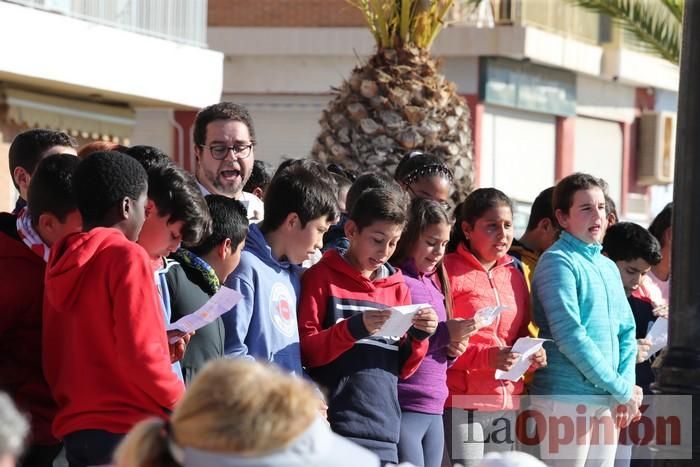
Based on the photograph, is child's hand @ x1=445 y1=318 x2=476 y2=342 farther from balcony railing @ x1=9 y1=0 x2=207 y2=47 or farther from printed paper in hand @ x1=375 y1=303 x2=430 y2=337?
balcony railing @ x1=9 y1=0 x2=207 y2=47

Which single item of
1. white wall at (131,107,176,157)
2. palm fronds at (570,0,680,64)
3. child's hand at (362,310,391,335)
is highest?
palm fronds at (570,0,680,64)

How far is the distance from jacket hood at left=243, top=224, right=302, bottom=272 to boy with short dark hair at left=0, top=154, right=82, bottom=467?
1135 millimetres

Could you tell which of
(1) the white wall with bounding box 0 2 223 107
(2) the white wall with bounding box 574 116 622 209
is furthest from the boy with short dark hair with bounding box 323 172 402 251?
(2) the white wall with bounding box 574 116 622 209

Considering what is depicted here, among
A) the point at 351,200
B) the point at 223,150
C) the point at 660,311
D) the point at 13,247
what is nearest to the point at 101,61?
the point at 660,311

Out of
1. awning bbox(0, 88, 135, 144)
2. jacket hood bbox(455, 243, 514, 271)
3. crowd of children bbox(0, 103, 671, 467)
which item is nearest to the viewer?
crowd of children bbox(0, 103, 671, 467)

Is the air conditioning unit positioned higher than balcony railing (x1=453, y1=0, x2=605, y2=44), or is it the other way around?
balcony railing (x1=453, y1=0, x2=605, y2=44)

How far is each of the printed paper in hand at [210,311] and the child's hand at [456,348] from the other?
1.89 metres

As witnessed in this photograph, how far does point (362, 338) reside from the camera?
6074 mm

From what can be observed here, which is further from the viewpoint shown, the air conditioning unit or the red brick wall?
the air conditioning unit

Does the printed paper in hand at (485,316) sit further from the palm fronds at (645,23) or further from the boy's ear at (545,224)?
the palm fronds at (645,23)

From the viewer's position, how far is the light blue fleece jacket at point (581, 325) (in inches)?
295

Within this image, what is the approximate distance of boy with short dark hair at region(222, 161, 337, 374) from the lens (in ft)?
19.1

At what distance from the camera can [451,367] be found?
7332 millimetres

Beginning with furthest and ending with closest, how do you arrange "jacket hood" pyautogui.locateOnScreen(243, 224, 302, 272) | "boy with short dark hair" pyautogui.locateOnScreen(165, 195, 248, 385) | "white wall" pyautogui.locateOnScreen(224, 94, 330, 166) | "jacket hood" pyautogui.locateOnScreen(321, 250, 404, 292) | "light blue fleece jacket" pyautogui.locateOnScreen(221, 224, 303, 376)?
"white wall" pyautogui.locateOnScreen(224, 94, 330, 166) → "jacket hood" pyautogui.locateOnScreen(321, 250, 404, 292) → "jacket hood" pyautogui.locateOnScreen(243, 224, 302, 272) → "light blue fleece jacket" pyautogui.locateOnScreen(221, 224, 303, 376) → "boy with short dark hair" pyautogui.locateOnScreen(165, 195, 248, 385)
